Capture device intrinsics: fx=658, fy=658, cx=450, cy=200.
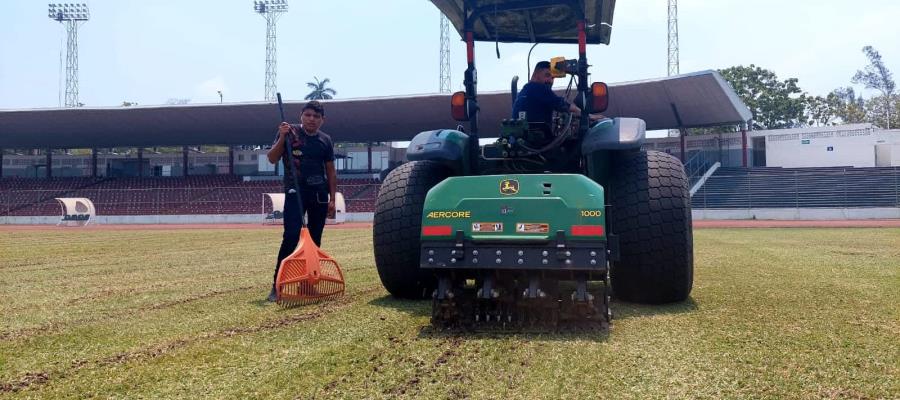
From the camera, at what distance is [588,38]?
18.1 feet

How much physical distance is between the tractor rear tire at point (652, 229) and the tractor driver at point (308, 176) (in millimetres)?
2454

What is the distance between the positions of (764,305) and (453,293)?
2.31 metres

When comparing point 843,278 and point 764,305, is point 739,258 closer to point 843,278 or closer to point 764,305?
point 843,278

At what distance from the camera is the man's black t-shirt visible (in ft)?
18.0

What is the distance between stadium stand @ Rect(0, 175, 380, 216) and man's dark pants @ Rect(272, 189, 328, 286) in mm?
32499

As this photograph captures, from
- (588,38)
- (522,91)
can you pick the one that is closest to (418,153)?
(522,91)

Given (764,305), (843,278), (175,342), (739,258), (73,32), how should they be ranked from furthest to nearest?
(73,32), (739,258), (843,278), (764,305), (175,342)

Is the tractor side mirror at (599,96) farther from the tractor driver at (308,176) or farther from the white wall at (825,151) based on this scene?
the white wall at (825,151)

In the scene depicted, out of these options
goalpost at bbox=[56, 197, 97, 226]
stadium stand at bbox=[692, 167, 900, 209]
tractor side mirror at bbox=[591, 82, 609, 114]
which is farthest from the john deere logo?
goalpost at bbox=[56, 197, 97, 226]

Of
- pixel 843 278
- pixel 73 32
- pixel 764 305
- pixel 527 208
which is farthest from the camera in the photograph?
pixel 73 32

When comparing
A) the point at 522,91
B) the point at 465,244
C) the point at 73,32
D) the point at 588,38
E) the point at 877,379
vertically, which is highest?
the point at 73,32

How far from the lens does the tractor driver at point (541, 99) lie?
4684 mm

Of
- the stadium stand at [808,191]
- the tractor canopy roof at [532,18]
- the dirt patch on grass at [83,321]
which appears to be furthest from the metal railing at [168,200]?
the dirt patch on grass at [83,321]

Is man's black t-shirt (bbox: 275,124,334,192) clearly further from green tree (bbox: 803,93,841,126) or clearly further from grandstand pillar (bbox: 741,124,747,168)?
green tree (bbox: 803,93,841,126)
